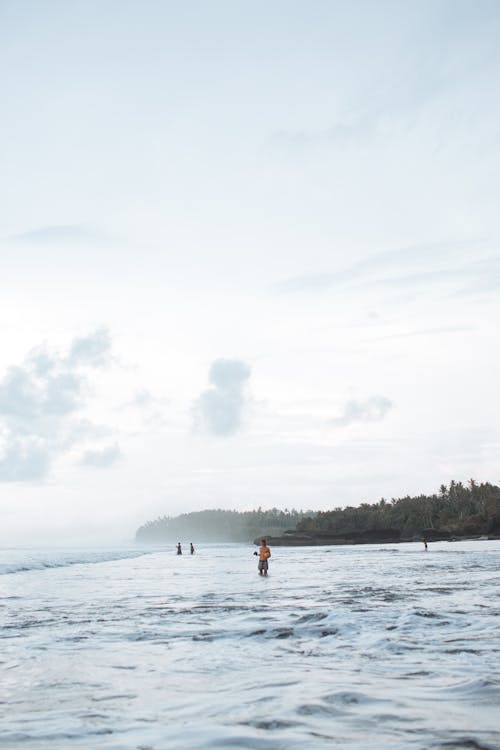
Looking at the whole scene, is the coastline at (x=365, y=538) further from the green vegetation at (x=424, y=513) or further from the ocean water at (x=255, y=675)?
the ocean water at (x=255, y=675)

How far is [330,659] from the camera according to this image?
12.0 m

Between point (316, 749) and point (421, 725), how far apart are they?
1.41m

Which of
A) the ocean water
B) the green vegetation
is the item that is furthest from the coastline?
the ocean water

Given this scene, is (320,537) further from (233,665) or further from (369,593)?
(233,665)

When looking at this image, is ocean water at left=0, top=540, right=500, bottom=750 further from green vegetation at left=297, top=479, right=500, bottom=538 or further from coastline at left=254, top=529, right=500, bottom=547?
green vegetation at left=297, top=479, right=500, bottom=538

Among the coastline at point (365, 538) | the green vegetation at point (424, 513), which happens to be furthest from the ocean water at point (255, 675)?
the green vegetation at point (424, 513)

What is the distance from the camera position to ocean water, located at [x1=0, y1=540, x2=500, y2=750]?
7.34m

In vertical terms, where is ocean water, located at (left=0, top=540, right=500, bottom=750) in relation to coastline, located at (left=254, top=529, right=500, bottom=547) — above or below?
above

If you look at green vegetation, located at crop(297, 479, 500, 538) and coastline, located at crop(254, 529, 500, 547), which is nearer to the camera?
coastline, located at crop(254, 529, 500, 547)

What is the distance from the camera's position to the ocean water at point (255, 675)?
734 cm

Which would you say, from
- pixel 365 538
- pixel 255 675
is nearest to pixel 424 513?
pixel 365 538

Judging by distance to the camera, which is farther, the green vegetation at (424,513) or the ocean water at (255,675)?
the green vegetation at (424,513)

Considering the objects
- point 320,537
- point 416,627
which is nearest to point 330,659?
point 416,627

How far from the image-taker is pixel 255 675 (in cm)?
1069
